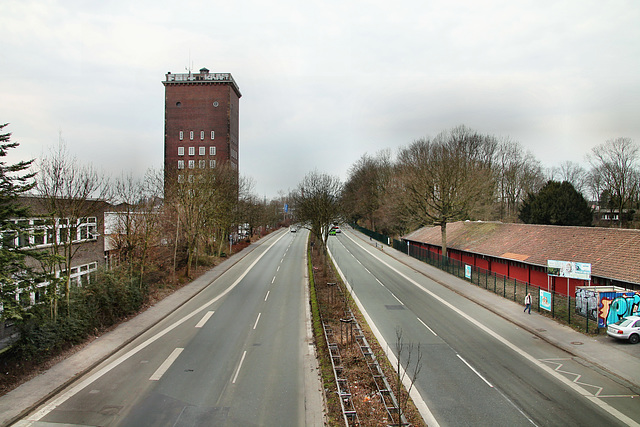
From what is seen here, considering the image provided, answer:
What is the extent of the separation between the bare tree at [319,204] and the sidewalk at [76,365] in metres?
18.8

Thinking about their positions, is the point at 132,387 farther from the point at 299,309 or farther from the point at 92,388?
the point at 299,309

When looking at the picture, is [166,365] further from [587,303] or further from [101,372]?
[587,303]

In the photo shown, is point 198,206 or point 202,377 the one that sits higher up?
point 198,206

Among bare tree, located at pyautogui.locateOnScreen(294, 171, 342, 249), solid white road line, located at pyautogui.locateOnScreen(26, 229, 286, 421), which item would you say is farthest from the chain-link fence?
solid white road line, located at pyautogui.locateOnScreen(26, 229, 286, 421)

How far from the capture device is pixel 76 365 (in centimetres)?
1442

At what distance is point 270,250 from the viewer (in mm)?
58531

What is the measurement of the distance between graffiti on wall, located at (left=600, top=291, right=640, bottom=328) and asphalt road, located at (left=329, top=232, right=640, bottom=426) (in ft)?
12.6

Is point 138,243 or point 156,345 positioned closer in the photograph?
point 156,345

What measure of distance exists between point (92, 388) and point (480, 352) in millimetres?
14711

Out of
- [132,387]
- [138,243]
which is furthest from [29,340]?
[138,243]

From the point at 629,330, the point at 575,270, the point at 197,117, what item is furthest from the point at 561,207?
the point at 197,117

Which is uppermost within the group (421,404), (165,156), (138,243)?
(165,156)

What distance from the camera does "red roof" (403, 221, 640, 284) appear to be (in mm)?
22797

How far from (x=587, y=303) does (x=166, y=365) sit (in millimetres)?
20523
